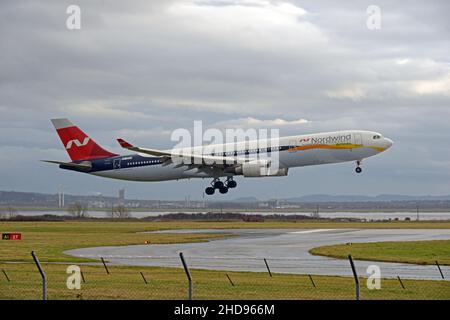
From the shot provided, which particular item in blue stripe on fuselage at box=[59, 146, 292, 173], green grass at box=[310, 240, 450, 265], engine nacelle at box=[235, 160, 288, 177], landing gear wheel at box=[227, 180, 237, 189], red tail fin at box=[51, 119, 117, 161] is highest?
red tail fin at box=[51, 119, 117, 161]

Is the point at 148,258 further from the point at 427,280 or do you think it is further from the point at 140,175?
the point at 140,175

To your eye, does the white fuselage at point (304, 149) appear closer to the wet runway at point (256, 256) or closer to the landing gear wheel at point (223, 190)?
the landing gear wheel at point (223, 190)

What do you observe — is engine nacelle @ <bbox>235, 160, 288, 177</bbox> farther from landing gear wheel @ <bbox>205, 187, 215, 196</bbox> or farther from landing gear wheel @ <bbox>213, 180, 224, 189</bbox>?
landing gear wheel @ <bbox>205, 187, 215, 196</bbox>

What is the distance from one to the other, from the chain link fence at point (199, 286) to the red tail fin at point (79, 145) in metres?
48.9

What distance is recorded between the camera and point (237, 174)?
75438 millimetres

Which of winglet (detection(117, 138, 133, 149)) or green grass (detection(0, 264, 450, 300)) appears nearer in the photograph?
green grass (detection(0, 264, 450, 300))

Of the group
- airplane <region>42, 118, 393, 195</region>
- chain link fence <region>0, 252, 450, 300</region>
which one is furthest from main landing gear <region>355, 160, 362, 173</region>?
chain link fence <region>0, 252, 450, 300</region>

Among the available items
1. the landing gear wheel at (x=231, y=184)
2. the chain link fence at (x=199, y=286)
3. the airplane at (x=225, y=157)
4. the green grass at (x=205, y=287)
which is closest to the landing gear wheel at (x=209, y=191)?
the airplane at (x=225, y=157)

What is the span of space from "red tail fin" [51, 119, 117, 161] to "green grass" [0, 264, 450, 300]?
1959 inches

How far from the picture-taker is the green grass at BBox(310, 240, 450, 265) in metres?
42.4

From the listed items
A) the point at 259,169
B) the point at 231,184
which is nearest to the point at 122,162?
the point at 231,184

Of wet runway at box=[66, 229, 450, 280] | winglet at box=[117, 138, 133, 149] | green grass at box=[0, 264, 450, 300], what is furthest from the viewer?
winglet at box=[117, 138, 133, 149]


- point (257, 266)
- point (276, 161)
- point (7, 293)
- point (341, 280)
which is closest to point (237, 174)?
point (276, 161)
